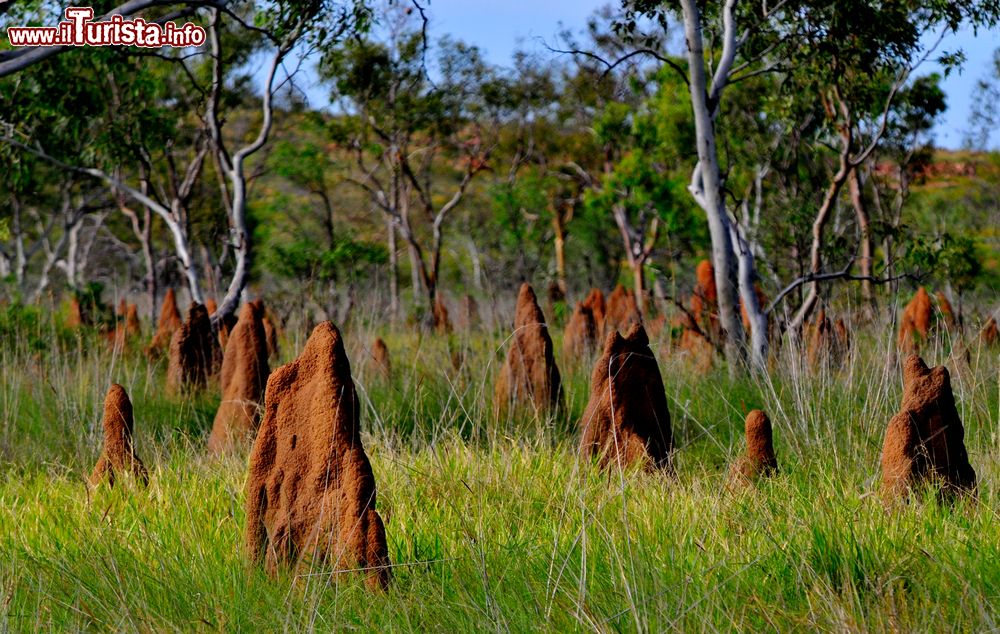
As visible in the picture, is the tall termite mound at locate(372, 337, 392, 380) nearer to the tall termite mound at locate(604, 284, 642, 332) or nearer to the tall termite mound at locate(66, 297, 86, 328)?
the tall termite mound at locate(604, 284, 642, 332)

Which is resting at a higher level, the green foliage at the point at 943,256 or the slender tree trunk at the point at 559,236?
the slender tree trunk at the point at 559,236

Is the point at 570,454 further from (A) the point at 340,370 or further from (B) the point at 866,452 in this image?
(A) the point at 340,370

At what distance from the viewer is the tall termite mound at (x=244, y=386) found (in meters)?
6.47

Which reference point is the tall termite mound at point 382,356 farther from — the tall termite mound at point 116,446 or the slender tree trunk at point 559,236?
the slender tree trunk at point 559,236

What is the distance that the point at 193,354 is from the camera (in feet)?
28.0

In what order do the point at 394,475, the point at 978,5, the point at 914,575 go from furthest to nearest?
the point at 978,5, the point at 394,475, the point at 914,575

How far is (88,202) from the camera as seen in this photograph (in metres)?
27.7

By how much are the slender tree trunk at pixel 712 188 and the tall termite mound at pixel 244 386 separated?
412 cm

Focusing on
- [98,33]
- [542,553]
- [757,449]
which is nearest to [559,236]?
[98,33]

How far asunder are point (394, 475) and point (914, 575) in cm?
239

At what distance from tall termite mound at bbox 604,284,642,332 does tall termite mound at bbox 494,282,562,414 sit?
13.8 feet

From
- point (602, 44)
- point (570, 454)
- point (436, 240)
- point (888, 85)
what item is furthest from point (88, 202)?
point (570, 454)

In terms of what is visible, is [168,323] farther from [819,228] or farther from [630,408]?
[630,408]

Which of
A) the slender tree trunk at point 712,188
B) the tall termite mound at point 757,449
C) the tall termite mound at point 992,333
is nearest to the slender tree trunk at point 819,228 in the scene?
the slender tree trunk at point 712,188
